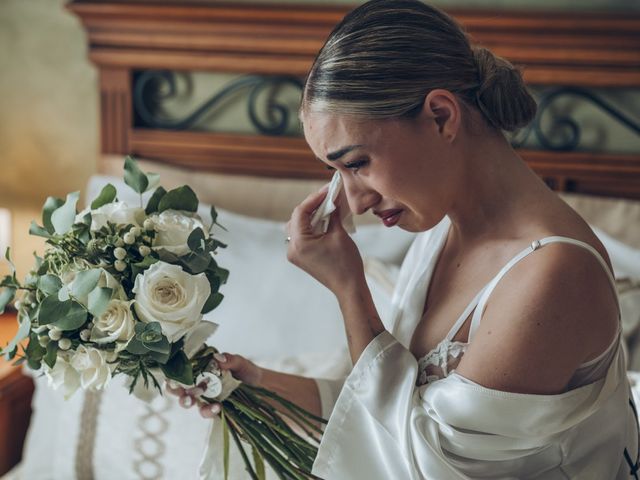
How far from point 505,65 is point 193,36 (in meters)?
1.39

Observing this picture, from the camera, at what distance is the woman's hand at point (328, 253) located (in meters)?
1.34

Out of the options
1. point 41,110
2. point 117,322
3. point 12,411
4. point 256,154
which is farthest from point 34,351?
point 41,110

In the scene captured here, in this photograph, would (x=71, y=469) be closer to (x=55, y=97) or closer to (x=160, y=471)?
(x=160, y=471)

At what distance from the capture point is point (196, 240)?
1215 millimetres

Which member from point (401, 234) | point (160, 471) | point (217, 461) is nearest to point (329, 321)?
point (401, 234)

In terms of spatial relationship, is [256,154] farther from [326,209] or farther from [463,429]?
[463,429]

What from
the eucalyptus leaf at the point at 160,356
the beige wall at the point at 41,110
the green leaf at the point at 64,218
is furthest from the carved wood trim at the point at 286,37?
the eucalyptus leaf at the point at 160,356

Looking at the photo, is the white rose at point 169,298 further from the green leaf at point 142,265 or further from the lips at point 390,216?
the lips at point 390,216

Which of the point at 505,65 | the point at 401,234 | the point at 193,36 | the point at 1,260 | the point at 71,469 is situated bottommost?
the point at 71,469

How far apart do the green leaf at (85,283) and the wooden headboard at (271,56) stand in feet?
4.58

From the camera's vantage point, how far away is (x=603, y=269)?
114 centimetres

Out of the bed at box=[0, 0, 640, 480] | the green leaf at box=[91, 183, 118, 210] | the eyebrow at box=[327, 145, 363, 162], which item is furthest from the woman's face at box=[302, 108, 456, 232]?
the bed at box=[0, 0, 640, 480]

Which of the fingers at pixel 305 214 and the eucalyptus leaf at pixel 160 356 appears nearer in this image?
the eucalyptus leaf at pixel 160 356

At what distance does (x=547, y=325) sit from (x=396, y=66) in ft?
1.35
